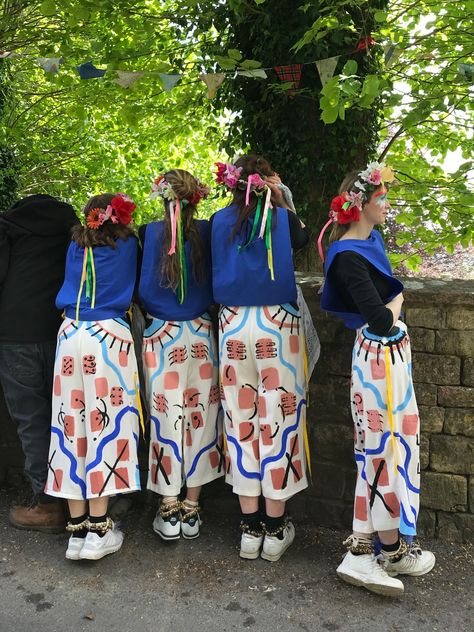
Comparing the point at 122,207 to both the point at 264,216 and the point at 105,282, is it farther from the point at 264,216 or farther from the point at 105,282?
the point at 264,216

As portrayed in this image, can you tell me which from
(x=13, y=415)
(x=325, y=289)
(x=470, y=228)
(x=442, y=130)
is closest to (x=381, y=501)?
Answer: (x=325, y=289)

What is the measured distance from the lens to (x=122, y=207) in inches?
125

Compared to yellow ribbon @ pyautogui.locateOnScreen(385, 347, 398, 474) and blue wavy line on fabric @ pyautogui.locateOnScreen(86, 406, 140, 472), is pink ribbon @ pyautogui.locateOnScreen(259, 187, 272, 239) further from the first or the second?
blue wavy line on fabric @ pyautogui.locateOnScreen(86, 406, 140, 472)

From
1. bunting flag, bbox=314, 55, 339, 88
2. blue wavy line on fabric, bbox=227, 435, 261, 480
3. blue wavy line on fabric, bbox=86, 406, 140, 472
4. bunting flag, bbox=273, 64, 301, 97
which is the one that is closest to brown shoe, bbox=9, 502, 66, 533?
blue wavy line on fabric, bbox=86, 406, 140, 472

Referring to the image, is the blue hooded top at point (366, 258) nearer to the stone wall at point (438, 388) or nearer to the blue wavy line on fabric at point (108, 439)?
the stone wall at point (438, 388)

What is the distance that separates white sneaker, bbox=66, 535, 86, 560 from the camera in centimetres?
311

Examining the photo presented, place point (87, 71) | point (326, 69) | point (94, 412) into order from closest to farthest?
point (94, 412)
point (326, 69)
point (87, 71)

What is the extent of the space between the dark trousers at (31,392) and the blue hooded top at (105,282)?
373mm

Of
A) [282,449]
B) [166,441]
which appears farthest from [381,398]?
[166,441]

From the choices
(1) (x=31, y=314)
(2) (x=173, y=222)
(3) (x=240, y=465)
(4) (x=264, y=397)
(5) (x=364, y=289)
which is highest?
(2) (x=173, y=222)

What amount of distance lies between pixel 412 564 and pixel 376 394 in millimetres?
897

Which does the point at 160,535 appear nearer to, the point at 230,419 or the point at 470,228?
the point at 230,419

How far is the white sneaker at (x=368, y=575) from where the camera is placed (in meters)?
2.72

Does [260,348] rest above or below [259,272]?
below
